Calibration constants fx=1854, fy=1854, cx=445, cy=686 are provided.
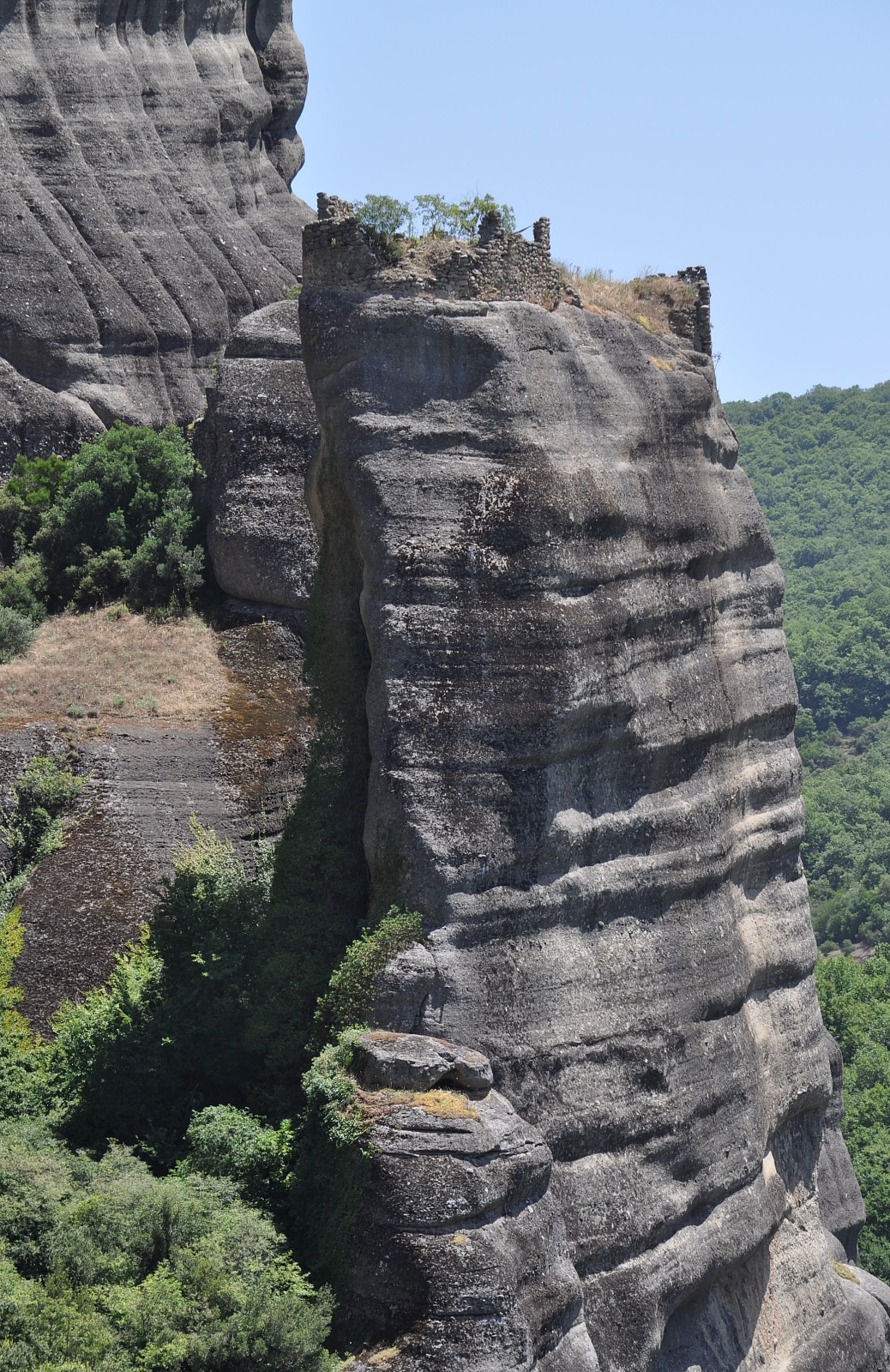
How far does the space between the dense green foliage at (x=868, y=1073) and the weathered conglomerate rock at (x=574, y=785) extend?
22.5 m

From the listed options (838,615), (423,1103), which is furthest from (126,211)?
(838,615)

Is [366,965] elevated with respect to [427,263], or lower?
lower

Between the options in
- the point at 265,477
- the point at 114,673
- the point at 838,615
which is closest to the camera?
the point at 114,673

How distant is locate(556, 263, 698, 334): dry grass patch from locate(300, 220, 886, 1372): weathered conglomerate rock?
856mm

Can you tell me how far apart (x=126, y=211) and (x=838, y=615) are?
74038mm

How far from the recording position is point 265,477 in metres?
37.6

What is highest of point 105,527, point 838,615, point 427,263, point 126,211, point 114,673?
point 126,211

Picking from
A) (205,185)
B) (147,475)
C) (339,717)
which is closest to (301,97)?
(205,185)

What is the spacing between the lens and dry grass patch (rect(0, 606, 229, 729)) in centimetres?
3356

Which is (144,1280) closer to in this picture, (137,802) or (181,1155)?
(181,1155)

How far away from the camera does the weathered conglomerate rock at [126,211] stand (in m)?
44.6

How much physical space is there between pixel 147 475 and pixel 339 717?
49.1ft

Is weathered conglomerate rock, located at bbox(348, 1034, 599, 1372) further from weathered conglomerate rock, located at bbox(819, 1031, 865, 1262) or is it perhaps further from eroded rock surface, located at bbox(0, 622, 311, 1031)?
weathered conglomerate rock, located at bbox(819, 1031, 865, 1262)

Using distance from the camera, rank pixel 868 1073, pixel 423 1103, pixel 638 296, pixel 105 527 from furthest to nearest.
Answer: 1. pixel 868 1073
2. pixel 105 527
3. pixel 638 296
4. pixel 423 1103
